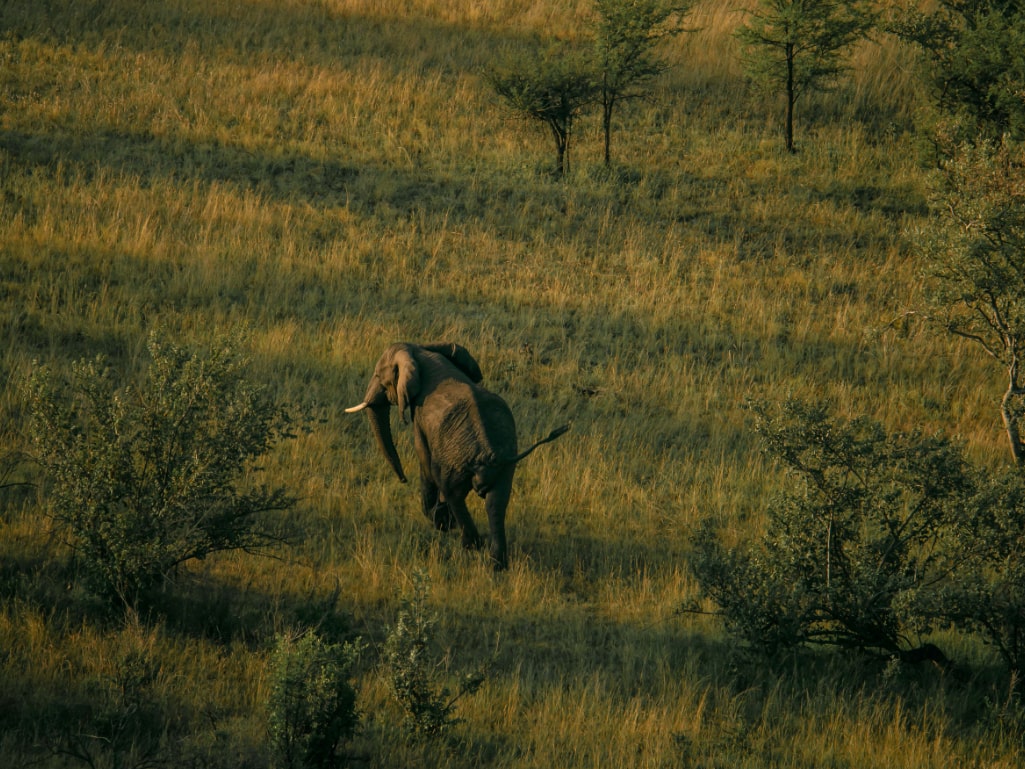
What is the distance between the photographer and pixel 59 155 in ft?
59.7

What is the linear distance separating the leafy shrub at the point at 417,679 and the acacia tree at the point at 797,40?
16137 millimetres

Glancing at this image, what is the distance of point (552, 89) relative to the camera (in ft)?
64.5

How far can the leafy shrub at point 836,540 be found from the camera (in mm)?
8094

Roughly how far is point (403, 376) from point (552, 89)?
449 inches

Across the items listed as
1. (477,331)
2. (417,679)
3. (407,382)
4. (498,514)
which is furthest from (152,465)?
(477,331)

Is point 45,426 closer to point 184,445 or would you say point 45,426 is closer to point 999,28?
point 184,445

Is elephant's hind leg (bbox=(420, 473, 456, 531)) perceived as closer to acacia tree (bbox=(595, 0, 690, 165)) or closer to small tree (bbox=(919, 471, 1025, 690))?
small tree (bbox=(919, 471, 1025, 690))

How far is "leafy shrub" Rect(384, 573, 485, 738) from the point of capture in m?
6.66

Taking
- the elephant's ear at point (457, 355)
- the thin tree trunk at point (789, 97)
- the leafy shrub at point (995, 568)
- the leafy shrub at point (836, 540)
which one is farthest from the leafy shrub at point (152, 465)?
the thin tree trunk at point (789, 97)

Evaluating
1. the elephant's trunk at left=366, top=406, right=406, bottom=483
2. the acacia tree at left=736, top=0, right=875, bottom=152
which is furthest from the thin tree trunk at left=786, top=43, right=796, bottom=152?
the elephant's trunk at left=366, top=406, right=406, bottom=483

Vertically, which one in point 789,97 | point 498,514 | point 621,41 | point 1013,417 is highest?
point 621,41

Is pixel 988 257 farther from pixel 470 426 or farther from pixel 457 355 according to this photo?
pixel 470 426

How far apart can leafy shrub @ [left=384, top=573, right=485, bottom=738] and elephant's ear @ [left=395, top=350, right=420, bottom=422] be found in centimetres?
286

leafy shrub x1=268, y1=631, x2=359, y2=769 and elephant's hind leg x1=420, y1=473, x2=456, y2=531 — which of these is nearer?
leafy shrub x1=268, y1=631, x2=359, y2=769
